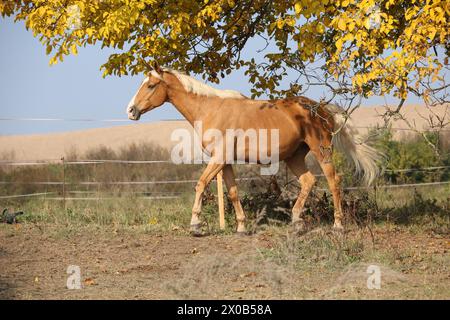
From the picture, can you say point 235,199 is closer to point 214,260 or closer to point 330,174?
point 330,174

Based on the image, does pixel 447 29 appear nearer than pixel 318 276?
No

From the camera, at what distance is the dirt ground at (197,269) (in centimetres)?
711

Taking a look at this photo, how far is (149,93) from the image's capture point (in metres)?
11.2

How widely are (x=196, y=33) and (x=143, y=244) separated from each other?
3.91m

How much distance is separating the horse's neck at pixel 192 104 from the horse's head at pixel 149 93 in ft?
0.71

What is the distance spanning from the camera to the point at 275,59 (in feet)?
40.9

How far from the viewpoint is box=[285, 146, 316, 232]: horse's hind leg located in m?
11.4

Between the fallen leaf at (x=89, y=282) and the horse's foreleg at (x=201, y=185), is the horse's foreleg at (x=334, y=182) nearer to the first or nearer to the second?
the horse's foreleg at (x=201, y=185)

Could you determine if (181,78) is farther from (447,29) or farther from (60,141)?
(60,141)

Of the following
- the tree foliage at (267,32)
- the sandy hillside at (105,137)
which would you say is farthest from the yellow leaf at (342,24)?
the sandy hillside at (105,137)

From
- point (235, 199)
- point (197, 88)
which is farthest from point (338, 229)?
point (197, 88)

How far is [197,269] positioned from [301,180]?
4.05m

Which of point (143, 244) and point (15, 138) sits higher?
point (15, 138)

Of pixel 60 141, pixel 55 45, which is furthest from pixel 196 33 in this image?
pixel 60 141
